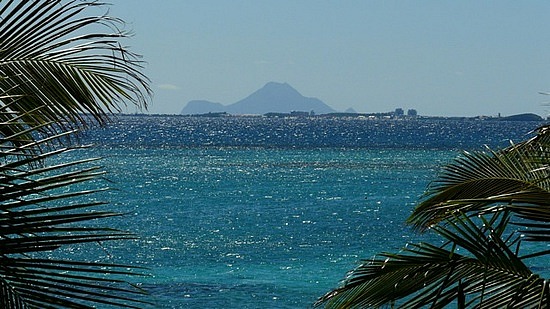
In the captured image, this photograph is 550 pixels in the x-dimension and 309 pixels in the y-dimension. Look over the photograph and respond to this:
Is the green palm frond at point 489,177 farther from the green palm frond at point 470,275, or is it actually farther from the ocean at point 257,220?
the green palm frond at point 470,275

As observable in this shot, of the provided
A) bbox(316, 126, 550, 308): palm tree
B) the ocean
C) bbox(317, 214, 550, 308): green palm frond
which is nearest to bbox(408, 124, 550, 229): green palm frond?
the ocean

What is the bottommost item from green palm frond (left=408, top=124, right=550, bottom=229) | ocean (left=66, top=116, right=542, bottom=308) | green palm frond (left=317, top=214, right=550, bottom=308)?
ocean (left=66, top=116, right=542, bottom=308)

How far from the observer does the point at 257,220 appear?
3447cm

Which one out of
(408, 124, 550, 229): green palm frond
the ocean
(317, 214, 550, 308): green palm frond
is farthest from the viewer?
the ocean

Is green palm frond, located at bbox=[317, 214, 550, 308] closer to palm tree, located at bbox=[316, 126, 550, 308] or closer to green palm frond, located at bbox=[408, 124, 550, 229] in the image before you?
palm tree, located at bbox=[316, 126, 550, 308]

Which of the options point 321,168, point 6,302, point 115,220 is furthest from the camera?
point 321,168

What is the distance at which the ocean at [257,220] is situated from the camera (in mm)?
21656

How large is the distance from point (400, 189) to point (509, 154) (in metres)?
40.8

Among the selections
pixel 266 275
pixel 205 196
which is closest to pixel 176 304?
pixel 266 275

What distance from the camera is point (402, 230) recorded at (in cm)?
3120

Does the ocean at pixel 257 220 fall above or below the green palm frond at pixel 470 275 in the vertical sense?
below

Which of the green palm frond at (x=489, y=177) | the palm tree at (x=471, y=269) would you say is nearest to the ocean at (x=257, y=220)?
the green palm frond at (x=489, y=177)

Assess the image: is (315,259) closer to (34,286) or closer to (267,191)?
(267,191)

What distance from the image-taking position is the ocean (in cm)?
2166
